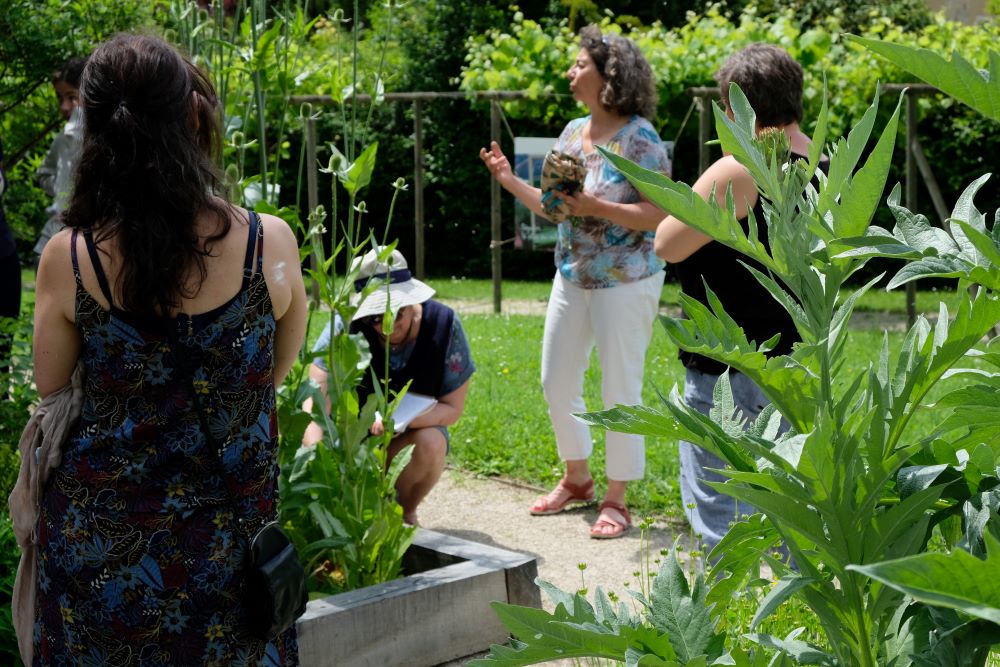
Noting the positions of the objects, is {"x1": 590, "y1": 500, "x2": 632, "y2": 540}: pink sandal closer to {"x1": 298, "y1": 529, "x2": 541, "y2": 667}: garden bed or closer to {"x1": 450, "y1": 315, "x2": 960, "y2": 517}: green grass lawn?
{"x1": 450, "y1": 315, "x2": 960, "y2": 517}: green grass lawn

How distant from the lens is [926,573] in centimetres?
89

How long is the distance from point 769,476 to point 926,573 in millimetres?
351

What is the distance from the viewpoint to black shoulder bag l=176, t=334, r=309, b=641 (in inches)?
94.7

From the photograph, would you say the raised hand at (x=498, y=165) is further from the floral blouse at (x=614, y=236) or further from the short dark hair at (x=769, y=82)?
the short dark hair at (x=769, y=82)

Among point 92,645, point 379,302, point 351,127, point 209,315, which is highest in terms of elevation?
point 351,127

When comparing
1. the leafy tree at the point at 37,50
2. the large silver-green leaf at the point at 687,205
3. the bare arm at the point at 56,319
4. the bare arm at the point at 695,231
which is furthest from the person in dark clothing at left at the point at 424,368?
the leafy tree at the point at 37,50

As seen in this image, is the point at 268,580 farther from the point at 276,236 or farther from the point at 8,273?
the point at 8,273

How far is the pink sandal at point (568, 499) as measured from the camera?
210 inches

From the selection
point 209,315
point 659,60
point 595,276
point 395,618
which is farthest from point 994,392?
point 659,60

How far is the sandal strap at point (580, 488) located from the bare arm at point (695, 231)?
6.64 ft

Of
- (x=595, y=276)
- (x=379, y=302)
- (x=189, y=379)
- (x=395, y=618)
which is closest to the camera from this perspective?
(x=189, y=379)

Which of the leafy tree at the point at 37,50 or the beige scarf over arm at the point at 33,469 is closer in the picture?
the beige scarf over arm at the point at 33,469

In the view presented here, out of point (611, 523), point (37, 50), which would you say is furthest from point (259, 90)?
point (37, 50)

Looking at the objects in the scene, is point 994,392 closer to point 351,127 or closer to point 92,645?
point 92,645
